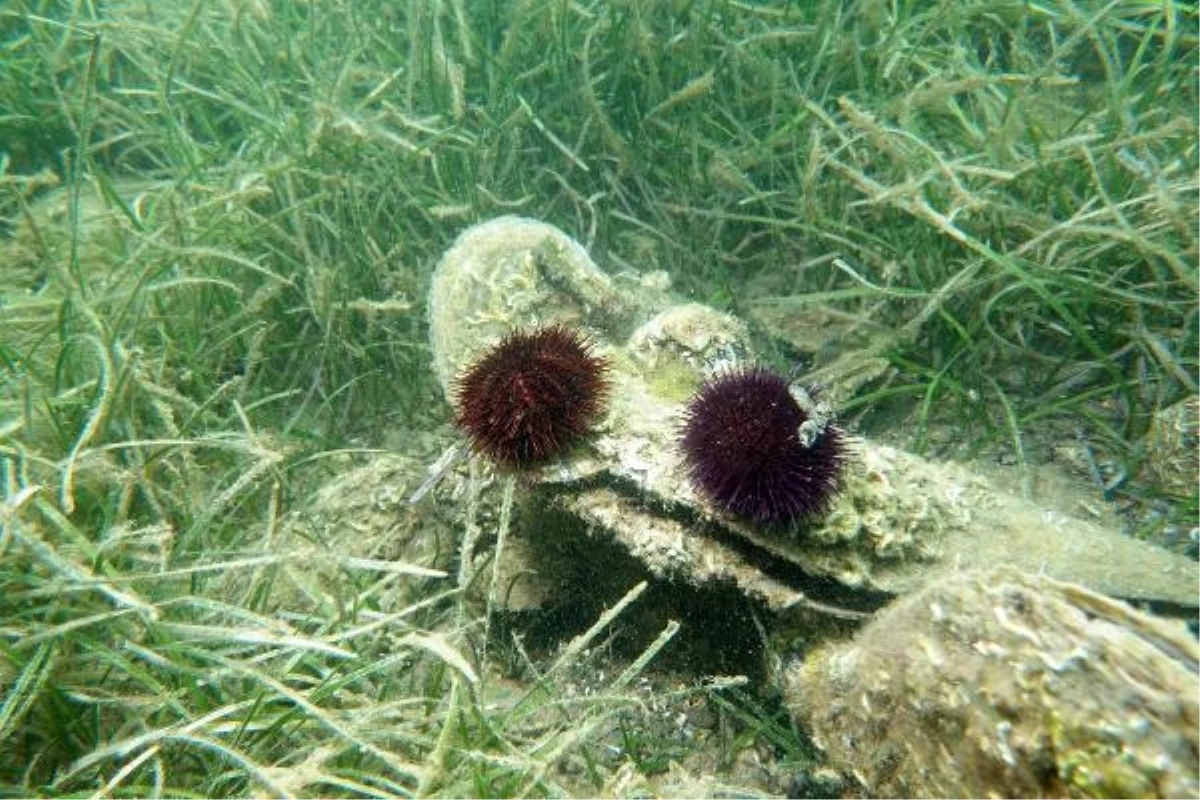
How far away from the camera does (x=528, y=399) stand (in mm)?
2607

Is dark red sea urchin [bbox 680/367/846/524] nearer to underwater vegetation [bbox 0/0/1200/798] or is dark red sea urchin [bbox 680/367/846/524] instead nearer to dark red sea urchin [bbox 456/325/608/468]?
underwater vegetation [bbox 0/0/1200/798]

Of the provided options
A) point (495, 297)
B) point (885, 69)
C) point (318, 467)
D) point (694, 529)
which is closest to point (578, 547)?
point (694, 529)

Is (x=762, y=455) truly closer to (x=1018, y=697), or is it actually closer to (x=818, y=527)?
(x=818, y=527)

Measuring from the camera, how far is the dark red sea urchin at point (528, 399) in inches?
103

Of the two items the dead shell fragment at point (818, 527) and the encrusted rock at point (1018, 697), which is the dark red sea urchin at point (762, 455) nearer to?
the dead shell fragment at point (818, 527)

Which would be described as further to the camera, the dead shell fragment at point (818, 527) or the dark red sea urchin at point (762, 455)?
the dead shell fragment at point (818, 527)

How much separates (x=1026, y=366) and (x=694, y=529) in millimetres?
2372

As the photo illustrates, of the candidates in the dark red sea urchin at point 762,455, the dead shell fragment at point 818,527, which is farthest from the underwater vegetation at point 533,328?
the dark red sea urchin at point 762,455

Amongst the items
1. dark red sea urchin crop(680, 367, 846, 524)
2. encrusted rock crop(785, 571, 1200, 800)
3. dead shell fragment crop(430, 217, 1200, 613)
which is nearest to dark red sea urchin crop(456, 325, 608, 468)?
dead shell fragment crop(430, 217, 1200, 613)

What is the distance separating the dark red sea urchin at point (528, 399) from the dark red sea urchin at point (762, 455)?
1.53ft

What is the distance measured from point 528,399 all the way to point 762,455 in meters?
0.89

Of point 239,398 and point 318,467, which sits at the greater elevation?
point 239,398

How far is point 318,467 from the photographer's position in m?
3.79

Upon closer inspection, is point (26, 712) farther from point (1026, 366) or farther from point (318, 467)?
point (1026, 366)
